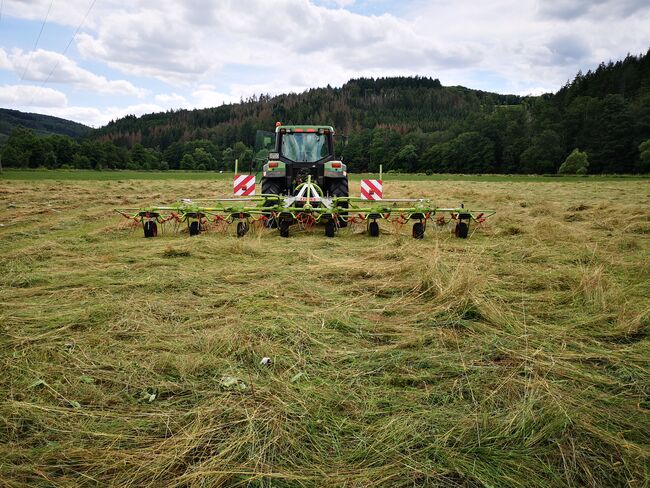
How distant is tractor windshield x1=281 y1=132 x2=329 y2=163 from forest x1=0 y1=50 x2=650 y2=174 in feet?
2.08

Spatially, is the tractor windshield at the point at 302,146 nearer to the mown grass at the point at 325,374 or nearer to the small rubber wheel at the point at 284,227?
the small rubber wheel at the point at 284,227

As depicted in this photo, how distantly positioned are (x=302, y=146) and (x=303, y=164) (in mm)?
622

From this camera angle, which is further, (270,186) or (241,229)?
(270,186)

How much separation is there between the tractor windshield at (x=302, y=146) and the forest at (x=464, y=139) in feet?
2.08

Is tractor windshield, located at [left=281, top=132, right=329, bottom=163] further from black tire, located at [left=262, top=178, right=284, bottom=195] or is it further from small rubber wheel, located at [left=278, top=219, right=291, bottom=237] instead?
small rubber wheel, located at [left=278, top=219, right=291, bottom=237]

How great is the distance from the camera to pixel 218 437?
190 centimetres

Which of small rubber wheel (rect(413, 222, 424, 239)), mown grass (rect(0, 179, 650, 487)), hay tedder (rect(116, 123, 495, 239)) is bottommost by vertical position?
mown grass (rect(0, 179, 650, 487))

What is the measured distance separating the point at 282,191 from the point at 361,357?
313 inches

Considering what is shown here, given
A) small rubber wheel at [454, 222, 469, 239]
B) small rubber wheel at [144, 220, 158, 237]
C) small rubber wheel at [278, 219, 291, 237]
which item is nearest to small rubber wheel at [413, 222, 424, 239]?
small rubber wheel at [454, 222, 469, 239]

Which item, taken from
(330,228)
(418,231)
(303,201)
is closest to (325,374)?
(330,228)

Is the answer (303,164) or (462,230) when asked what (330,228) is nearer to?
(462,230)

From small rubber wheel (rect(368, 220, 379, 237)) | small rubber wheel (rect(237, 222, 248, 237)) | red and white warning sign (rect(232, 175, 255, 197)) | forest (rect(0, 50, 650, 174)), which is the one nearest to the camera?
small rubber wheel (rect(237, 222, 248, 237))

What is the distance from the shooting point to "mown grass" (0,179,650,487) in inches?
69.4

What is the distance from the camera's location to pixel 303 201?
338 inches
